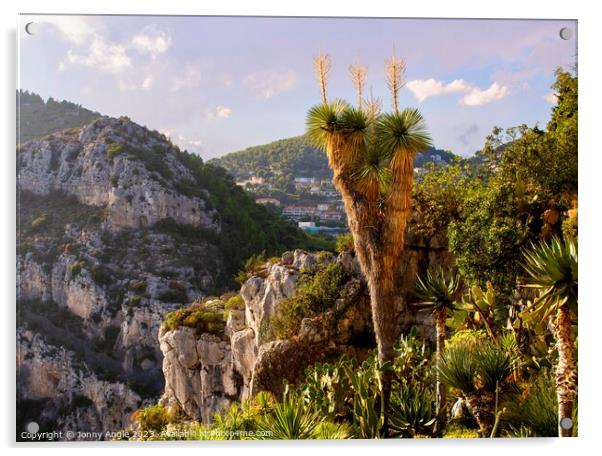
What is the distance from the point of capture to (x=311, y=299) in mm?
6836

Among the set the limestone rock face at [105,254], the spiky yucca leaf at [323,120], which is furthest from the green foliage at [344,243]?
the limestone rock face at [105,254]

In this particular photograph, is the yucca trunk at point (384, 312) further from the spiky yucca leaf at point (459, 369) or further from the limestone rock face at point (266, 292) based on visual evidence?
the limestone rock face at point (266, 292)

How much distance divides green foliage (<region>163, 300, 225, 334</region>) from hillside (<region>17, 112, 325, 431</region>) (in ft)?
0.63

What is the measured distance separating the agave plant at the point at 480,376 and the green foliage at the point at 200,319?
370 centimetres

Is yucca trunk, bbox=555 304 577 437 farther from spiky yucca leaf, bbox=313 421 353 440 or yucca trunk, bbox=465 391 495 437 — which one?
spiky yucca leaf, bbox=313 421 353 440

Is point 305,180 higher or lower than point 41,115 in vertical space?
lower

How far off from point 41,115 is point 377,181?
347cm

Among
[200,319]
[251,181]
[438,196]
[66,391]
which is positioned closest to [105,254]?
[66,391]

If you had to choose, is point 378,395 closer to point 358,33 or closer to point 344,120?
point 344,120

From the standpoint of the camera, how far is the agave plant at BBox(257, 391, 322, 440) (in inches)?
202

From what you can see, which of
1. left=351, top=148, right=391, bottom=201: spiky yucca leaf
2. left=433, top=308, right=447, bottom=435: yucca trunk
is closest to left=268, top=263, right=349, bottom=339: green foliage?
left=351, top=148, right=391, bottom=201: spiky yucca leaf

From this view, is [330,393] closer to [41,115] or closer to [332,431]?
[332,431]

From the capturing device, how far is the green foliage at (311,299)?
681 cm

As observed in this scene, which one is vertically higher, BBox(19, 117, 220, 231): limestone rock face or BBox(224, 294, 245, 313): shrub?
BBox(19, 117, 220, 231): limestone rock face
